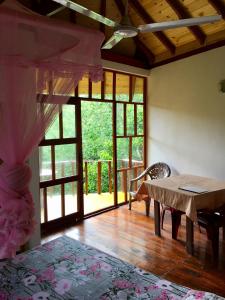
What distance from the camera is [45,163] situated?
3.64 meters

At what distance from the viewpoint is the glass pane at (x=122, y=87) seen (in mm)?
4648

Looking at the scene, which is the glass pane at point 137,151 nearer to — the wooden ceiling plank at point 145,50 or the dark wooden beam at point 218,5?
the wooden ceiling plank at point 145,50

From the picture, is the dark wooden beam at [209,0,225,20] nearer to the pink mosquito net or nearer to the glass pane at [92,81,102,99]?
the glass pane at [92,81,102,99]

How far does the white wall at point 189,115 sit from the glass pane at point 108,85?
38.8 inches

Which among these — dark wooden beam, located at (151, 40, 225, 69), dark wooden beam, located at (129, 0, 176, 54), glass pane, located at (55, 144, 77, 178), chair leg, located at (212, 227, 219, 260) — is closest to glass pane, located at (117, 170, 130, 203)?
glass pane, located at (55, 144, 77, 178)

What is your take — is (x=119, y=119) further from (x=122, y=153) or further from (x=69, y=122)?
(x=69, y=122)

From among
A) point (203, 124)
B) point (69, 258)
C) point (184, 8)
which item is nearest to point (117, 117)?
point (203, 124)

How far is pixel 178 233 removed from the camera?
3.57 m

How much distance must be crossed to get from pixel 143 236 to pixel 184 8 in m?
3.16

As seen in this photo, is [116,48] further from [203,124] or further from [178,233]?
[178,233]

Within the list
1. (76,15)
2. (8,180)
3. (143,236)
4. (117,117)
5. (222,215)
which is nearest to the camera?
(8,180)

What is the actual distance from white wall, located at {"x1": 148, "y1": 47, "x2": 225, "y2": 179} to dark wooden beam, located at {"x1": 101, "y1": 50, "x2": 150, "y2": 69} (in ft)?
1.00

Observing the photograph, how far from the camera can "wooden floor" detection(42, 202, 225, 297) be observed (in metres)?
2.56

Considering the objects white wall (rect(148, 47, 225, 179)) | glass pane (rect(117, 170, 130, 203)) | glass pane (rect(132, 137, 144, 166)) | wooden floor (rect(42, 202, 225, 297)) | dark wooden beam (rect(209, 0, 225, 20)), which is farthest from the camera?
glass pane (rect(132, 137, 144, 166))
